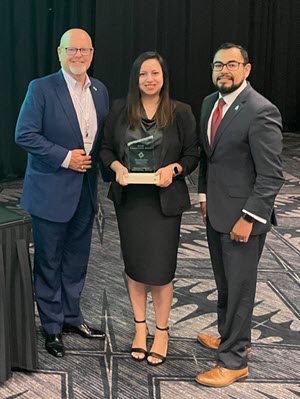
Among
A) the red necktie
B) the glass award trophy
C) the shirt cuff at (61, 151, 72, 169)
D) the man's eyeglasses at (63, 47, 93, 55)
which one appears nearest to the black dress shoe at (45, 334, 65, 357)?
the shirt cuff at (61, 151, 72, 169)

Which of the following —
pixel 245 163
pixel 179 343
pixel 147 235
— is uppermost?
pixel 245 163

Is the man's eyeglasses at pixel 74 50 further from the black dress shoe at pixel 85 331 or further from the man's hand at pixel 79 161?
the black dress shoe at pixel 85 331

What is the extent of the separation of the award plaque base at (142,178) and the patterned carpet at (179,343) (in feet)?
3.10

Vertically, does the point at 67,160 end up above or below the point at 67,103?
below

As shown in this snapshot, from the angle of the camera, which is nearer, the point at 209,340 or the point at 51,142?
the point at 51,142

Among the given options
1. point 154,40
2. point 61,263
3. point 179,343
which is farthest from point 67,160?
point 154,40

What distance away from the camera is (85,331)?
10.8 ft

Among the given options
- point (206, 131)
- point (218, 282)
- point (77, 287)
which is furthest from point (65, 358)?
point (206, 131)

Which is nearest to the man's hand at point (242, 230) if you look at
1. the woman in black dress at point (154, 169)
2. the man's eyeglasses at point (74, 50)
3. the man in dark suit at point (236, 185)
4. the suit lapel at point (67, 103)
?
the man in dark suit at point (236, 185)

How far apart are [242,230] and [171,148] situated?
1.65ft

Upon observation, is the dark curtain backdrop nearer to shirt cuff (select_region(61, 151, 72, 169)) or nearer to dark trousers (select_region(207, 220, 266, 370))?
shirt cuff (select_region(61, 151, 72, 169))

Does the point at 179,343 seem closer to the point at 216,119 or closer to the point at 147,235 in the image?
the point at 147,235

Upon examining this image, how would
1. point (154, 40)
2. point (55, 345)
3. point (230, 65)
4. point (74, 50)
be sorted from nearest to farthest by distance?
1. point (230, 65)
2. point (74, 50)
3. point (55, 345)
4. point (154, 40)

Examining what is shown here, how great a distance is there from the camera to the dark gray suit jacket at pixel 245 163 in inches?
96.8
